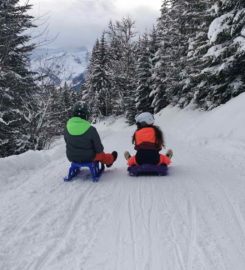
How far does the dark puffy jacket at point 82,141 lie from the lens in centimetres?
660

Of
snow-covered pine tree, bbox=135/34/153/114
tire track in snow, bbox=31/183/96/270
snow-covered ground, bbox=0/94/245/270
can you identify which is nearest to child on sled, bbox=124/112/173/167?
snow-covered ground, bbox=0/94/245/270

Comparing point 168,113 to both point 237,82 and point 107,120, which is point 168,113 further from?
point 107,120

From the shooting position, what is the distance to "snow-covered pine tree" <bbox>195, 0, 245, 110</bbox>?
13.6 meters

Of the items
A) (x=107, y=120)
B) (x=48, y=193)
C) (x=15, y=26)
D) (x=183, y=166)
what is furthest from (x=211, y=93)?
(x=107, y=120)

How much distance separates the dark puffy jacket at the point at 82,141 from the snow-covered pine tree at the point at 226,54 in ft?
30.7

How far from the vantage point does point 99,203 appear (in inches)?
193

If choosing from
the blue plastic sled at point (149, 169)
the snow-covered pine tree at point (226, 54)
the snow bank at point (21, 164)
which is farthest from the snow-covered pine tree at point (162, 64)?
the blue plastic sled at point (149, 169)

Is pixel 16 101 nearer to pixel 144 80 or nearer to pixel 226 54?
pixel 226 54

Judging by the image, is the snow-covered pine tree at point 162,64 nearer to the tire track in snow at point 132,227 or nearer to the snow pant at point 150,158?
the snow pant at point 150,158

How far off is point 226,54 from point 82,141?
10737mm

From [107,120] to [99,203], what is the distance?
41163 mm

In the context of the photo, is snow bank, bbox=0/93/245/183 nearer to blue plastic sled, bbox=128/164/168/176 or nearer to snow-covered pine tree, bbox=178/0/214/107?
blue plastic sled, bbox=128/164/168/176

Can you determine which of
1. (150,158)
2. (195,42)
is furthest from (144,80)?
(150,158)

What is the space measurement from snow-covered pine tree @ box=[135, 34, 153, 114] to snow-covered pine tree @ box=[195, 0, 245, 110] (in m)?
Result: 18.4
